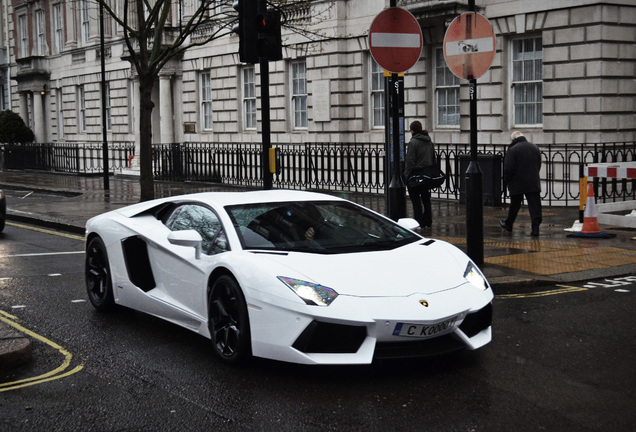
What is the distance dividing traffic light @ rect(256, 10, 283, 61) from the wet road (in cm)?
377

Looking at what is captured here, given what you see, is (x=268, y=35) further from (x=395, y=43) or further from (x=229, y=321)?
(x=229, y=321)

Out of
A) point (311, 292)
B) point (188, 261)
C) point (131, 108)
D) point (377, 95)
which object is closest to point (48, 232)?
point (188, 261)

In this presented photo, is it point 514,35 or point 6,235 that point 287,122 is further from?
point 6,235

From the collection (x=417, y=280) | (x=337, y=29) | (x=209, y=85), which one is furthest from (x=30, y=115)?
(x=417, y=280)

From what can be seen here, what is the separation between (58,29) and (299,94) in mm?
22467

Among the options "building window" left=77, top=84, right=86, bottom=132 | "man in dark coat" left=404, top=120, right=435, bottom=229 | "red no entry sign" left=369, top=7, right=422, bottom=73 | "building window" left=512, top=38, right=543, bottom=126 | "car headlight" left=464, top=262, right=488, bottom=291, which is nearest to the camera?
"car headlight" left=464, top=262, right=488, bottom=291

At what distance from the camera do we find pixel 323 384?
19.4 ft

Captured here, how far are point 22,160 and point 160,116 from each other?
8682mm

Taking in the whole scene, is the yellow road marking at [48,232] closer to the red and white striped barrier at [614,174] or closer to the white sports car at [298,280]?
the white sports car at [298,280]

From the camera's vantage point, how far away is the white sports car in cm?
585

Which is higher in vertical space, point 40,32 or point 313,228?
point 40,32

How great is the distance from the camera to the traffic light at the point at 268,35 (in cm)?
1045

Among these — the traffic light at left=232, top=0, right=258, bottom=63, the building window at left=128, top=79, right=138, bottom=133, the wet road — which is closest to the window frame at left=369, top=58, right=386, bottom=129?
the traffic light at left=232, top=0, right=258, bottom=63

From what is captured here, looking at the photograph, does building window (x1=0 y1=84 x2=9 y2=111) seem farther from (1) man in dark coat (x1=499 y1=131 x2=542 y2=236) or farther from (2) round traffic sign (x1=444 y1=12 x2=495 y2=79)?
(2) round traffic sign (x1=444 y1=12 x2=495 y2=79)
